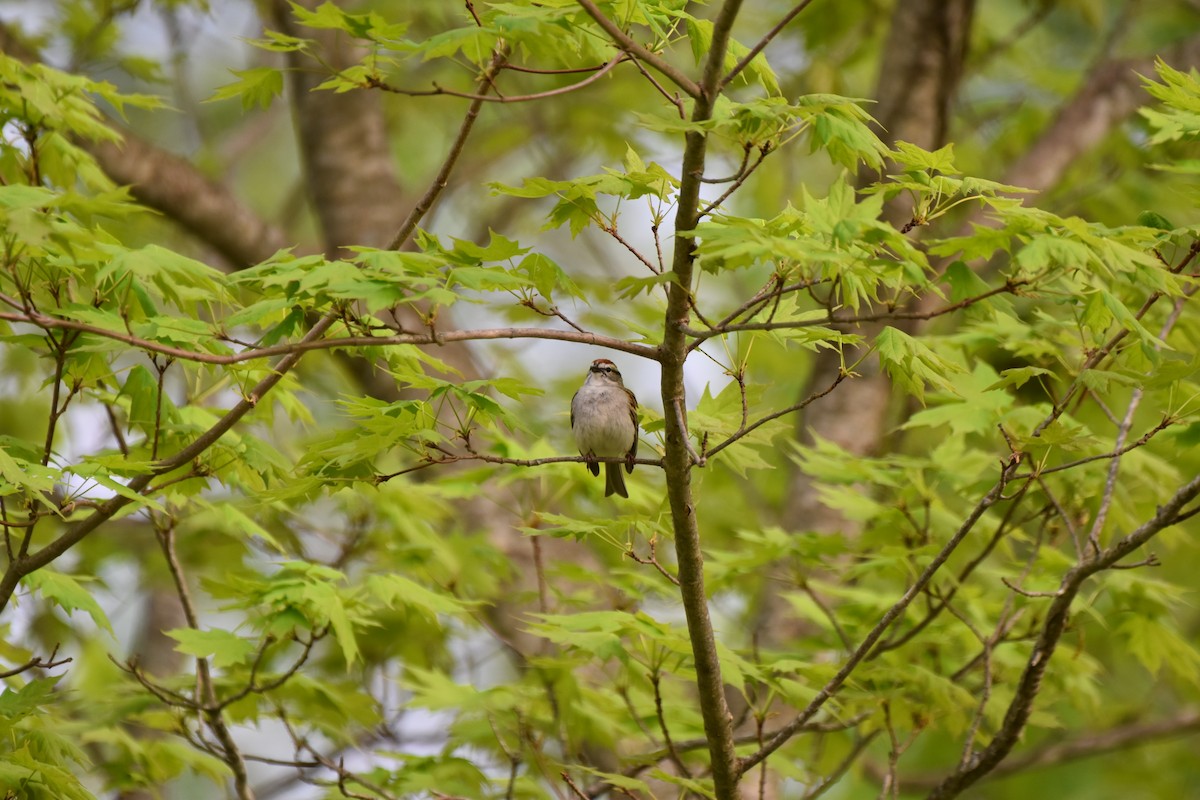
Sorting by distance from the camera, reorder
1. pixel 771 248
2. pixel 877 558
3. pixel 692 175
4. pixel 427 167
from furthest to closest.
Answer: pixel 427 167 → pixel 877 558 → pixel 692 175 → pixel 771 248

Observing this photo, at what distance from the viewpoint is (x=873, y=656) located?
13.7 feet

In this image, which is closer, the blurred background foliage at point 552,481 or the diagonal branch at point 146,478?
the diagonal branch at point 146,478

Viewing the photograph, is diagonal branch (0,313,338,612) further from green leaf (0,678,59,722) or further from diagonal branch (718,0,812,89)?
diagonal branch (718,0,812,89)

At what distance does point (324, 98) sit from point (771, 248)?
545 cm

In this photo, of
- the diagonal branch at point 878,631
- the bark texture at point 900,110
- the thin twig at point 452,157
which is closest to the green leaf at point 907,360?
the diagonal branch at point 878,631

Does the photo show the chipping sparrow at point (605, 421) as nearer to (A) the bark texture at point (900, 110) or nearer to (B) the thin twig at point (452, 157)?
(B) the thin twig at point (452, 157)

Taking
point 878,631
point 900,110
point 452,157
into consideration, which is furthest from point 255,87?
point 900,110

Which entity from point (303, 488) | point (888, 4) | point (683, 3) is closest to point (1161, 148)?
point (888, 4)

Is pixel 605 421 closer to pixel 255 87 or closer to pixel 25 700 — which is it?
pixel 255 87

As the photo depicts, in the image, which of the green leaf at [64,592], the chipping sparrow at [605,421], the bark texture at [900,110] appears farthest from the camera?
the bark texture at [900,110]

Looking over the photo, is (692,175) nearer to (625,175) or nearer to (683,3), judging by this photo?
(625,175)

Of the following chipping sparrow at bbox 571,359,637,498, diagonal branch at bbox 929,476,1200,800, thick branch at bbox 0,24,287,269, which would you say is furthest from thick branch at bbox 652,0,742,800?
thick branch at bbox 0,24,287,269

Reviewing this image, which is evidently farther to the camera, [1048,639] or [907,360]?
[1048,639]

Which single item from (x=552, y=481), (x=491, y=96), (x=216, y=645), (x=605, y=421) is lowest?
(x=216, y=645)
